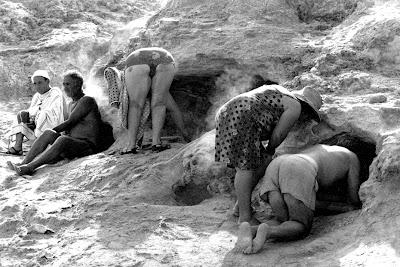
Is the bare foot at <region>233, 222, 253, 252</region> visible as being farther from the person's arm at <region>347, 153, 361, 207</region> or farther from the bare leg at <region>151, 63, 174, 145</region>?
the bare leg at <region>151, 63, 174, 145</region>

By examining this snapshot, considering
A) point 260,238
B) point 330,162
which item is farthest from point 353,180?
point 260,238

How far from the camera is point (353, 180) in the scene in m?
4.46

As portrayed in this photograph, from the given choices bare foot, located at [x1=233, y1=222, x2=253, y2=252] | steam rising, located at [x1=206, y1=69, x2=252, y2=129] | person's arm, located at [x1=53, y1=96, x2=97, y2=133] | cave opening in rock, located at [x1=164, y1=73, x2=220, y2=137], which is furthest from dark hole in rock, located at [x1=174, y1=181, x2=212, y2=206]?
person's arm, located at [x1=53, y1=96, x2=97, y2=133]

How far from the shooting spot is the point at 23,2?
32.2 ft

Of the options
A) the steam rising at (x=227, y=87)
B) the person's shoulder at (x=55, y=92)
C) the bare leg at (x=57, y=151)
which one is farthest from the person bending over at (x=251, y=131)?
the person's shoulder at (x=55, y=92)

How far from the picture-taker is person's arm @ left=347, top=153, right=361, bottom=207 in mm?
4406

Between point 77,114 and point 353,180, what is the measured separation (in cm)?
337

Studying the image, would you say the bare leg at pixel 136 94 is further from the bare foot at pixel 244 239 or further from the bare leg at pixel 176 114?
the bare foot at pixel 244 239

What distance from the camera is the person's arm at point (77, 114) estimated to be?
675 cm

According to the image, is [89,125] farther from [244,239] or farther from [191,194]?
[244,239]

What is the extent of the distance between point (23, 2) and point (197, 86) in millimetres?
4205

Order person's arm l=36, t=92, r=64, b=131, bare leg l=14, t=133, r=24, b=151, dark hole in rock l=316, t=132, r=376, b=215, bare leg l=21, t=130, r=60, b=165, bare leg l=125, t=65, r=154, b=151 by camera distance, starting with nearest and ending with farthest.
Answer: dark hole in rock l=316, t=132, r=376, b=215 → bare leg l=125, t=65, r=154, b=151 → bare leg l=21, t=130, r=60, b=165 → person's arm l=36, t=92, r=64, b=131 → bare leg l=14, t=133, r=24, b=151

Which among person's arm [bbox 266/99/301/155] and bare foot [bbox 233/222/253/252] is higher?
person's arm [bbox 266/99/301/155]

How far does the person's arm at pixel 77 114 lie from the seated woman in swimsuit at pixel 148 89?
1.65 feet
